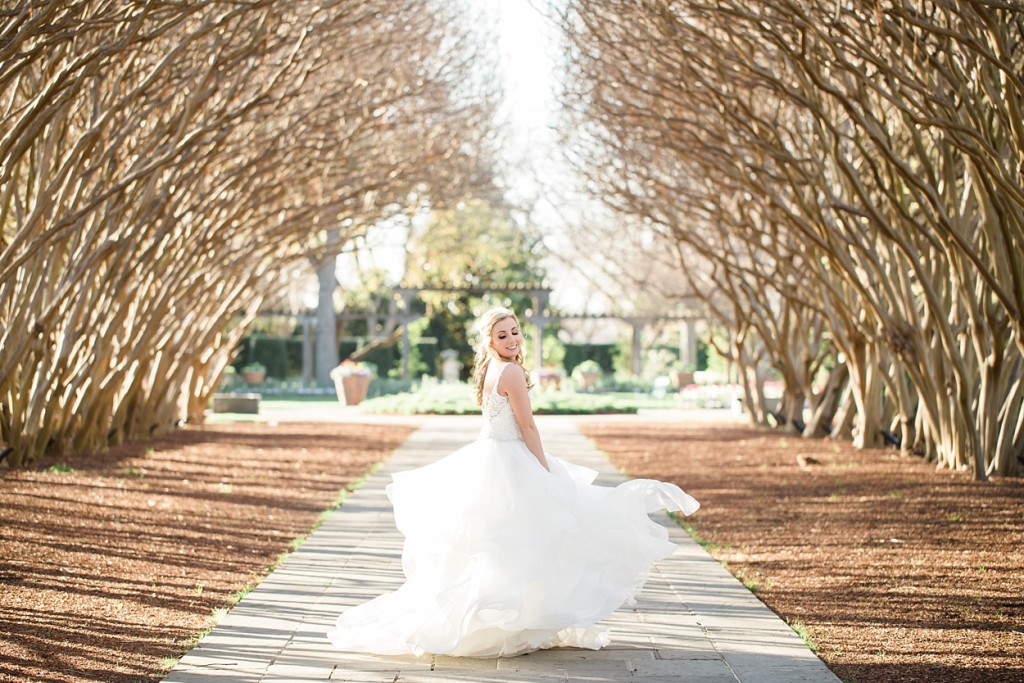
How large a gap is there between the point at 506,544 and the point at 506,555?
55 millimetres

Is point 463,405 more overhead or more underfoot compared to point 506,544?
more overhead

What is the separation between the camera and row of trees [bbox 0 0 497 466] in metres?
10.9

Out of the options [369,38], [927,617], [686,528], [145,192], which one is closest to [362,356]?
[369,38]

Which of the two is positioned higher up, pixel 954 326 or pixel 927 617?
pixel 954 326

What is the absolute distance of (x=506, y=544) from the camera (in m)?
5.96

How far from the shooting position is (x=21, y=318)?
41.6ft

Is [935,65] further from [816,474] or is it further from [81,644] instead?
[81,644]

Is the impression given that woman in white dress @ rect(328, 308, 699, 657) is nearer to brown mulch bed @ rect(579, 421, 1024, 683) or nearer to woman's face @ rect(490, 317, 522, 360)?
woman's face @ rect(490, 317, 522, 360)

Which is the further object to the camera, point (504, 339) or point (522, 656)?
point (504, 339)

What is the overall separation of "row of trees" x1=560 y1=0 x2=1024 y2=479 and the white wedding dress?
4.14m

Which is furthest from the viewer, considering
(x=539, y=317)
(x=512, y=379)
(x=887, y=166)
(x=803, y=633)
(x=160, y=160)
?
(x=539, y=317)

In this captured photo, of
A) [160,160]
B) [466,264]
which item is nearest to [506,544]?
[160,160]

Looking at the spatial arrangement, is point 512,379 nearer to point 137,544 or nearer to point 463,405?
point 137,544

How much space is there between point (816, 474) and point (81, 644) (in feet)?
33.0
